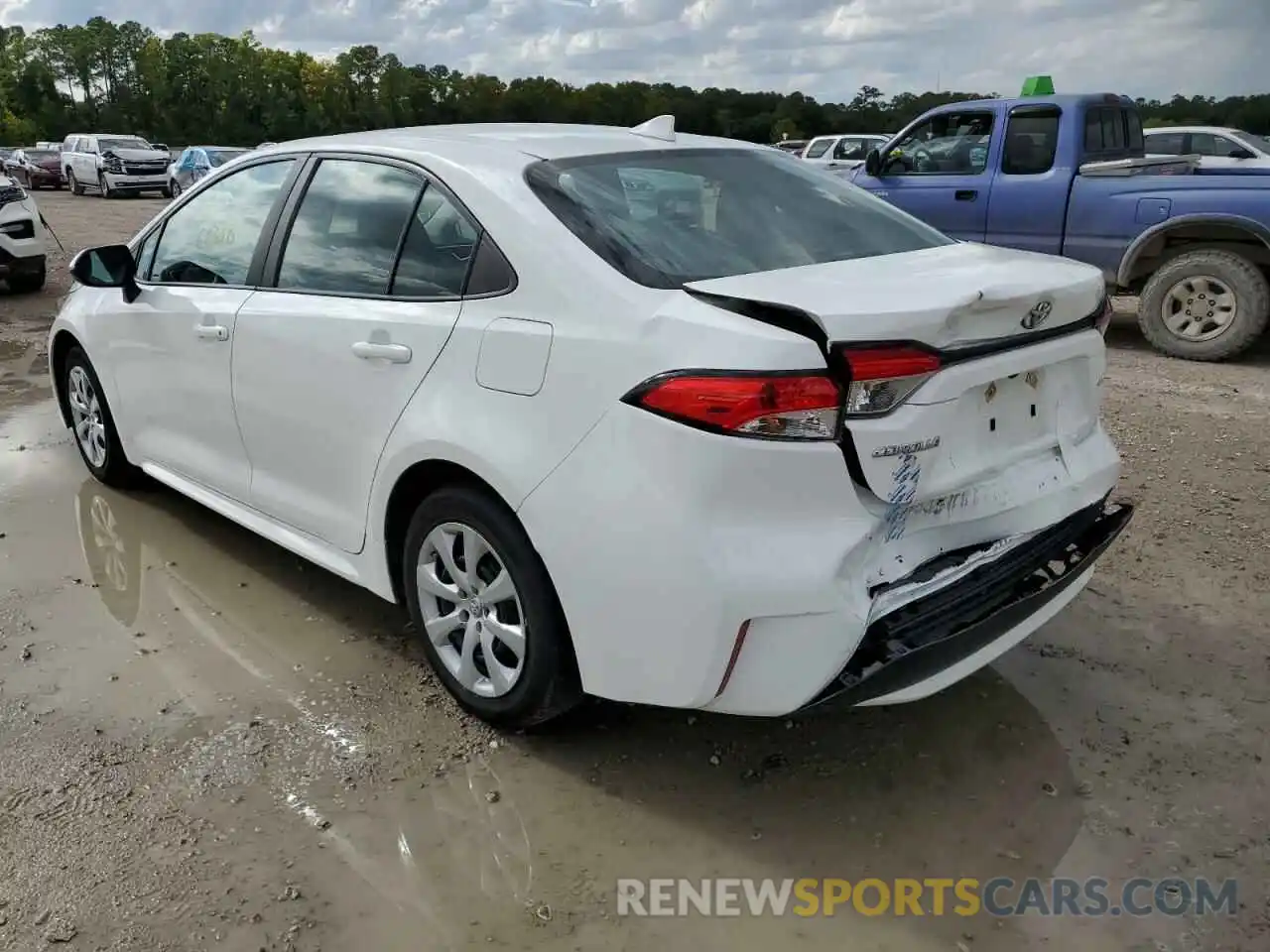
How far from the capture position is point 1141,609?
12.6 feet

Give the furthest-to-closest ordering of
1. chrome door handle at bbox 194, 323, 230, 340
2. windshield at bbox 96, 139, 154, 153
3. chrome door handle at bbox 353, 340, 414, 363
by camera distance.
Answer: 1. windshield at bbox 96, 139, 154, 153
2. chrome door handle at bbox 194, 323, 230, 340
3. chrome door handle at bbox 353, 340, 414, 363

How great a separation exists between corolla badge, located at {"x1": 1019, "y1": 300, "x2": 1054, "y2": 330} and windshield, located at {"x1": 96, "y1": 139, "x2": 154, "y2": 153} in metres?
32.2

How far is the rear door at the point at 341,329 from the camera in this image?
2990 millimetres

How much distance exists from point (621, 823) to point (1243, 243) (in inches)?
278

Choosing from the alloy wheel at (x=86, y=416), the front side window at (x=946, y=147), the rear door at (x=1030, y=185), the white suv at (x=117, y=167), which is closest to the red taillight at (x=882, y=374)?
the alloy wheel at (x=86, y=416)

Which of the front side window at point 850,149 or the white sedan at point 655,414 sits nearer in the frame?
the white sedan at point 655,414

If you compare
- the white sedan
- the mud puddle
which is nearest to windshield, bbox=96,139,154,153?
the white sedan

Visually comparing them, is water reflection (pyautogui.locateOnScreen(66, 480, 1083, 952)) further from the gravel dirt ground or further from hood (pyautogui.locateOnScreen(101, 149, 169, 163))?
hood (pyautogui.locateOnScreen(101, 149, 169, 163))

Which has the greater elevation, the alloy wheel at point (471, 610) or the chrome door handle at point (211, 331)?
the chrome door handle at point (211, 331)

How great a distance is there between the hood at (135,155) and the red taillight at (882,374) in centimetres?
3132

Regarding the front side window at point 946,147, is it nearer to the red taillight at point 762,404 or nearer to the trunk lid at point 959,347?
the trunk lid at point 959,347

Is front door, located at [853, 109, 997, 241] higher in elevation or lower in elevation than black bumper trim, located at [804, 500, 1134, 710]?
higher

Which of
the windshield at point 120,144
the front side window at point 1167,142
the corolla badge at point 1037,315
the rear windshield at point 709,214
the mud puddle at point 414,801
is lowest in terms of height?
the mud puddle at point 414,801

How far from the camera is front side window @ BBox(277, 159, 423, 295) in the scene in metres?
3.19
